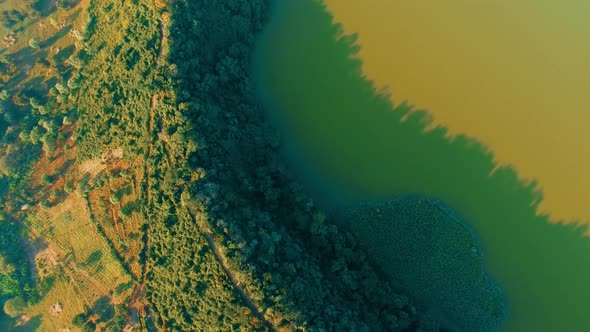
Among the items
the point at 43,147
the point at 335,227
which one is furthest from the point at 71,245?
the point at 335,227

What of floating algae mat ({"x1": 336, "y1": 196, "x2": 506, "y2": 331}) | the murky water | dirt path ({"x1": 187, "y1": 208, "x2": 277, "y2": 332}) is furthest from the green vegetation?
the murky water

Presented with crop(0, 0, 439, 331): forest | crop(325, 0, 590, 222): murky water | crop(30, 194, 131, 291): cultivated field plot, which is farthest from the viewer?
crop(325, 0, 590, 222): murky water

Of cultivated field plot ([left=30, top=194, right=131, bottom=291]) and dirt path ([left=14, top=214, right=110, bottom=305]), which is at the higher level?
cultivated field plot ([left=30, top=194, right=131, bottom=291])

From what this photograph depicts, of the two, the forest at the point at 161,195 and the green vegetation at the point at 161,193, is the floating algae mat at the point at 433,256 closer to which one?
the forest at the point at 161,195

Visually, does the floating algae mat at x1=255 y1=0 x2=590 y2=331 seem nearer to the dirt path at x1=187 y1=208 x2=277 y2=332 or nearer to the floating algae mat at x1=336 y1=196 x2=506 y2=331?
the floating algae mat at x1=336 y1=196 x2=506 y2=331

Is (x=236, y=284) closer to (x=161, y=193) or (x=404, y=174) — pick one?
(x=161, y=193)
